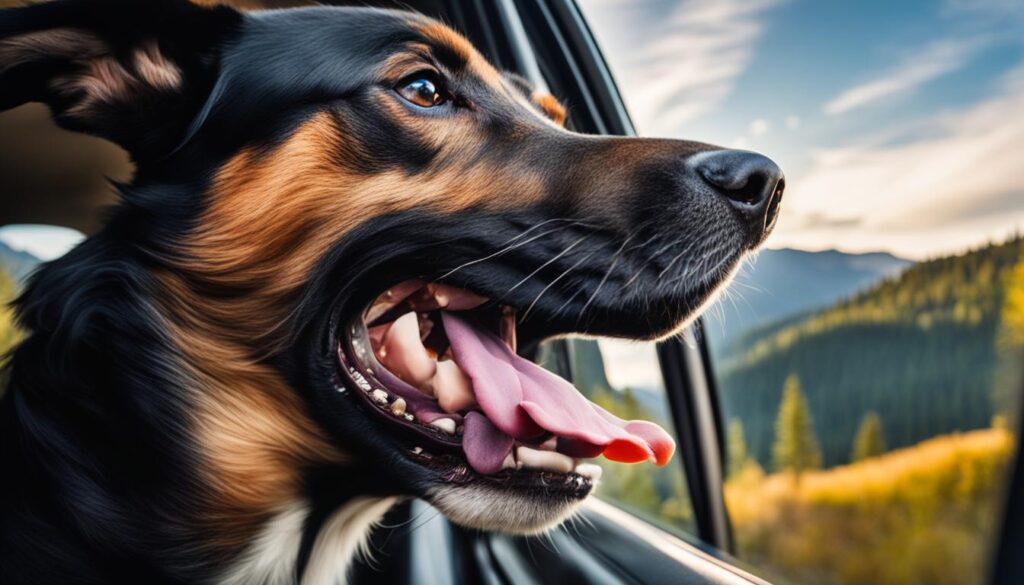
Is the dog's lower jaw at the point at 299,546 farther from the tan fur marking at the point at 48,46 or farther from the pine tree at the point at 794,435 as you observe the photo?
Answer: the tan fur marking at the point at 48,46

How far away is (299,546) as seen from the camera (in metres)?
1.48

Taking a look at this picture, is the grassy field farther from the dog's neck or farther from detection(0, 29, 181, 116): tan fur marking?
detection(0, 29, 181, 116): tan fur marking

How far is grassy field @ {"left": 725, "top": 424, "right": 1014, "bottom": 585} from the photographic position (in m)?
0.75

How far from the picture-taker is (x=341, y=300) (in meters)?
1.32

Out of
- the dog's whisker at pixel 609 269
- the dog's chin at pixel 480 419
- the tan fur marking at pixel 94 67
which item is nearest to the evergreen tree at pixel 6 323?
the tan fur marking at pixel 94 67

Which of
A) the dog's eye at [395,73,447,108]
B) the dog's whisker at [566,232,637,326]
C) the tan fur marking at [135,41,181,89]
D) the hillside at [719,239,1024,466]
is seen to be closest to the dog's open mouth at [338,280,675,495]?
the dog's whisker at [566,232,637,326]

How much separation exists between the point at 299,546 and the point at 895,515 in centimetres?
108

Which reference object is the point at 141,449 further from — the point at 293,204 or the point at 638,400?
the point at 638,400

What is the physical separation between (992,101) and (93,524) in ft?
4.64

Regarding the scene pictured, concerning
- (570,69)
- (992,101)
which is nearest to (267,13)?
(570,69)

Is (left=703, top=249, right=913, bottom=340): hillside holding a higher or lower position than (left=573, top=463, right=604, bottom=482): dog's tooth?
higher

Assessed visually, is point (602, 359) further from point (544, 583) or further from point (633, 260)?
point (544, 583)

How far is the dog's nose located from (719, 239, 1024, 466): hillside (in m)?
0.17

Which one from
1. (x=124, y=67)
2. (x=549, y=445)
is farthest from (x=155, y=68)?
(x=549, y=445)
